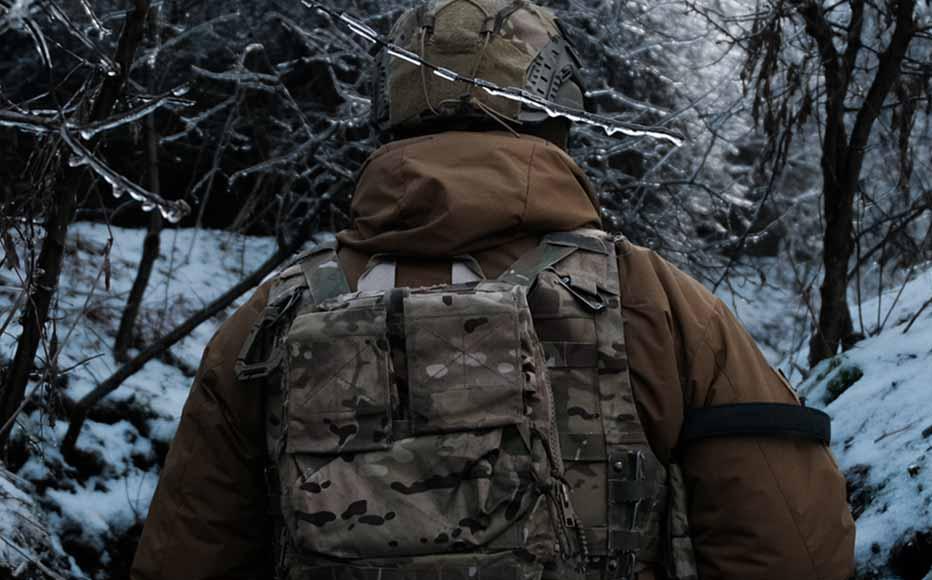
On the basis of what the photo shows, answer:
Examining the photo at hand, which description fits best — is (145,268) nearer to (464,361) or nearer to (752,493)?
(464,361)

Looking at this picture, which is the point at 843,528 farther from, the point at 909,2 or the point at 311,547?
the point at 909,2

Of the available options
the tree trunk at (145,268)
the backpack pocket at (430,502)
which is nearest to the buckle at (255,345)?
the backpack pocket at (430,502)

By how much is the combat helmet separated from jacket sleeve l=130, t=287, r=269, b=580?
1.74ft

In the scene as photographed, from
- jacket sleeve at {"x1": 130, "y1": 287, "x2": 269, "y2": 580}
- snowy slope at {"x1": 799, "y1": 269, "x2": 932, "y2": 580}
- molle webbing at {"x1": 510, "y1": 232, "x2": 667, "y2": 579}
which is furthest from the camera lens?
snowy slope at {"x1": 799, "y1": 269, "x2": 932, "y2": 580}

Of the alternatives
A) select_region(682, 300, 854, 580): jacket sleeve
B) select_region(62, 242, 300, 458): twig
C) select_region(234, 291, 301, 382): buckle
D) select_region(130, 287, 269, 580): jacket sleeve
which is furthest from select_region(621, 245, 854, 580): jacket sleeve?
select_region(62, 242, 300, 458): twig

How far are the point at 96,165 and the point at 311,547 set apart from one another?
82 cm

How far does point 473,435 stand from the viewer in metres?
2.03

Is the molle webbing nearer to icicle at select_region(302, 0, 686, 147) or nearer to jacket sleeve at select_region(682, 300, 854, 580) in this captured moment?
jacket sleeve at select_region(682, 300, 854, 580)

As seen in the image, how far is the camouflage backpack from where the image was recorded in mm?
2006

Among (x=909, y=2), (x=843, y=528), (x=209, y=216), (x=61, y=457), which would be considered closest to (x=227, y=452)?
(x=843, y=528)

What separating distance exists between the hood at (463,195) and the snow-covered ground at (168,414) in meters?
0.78

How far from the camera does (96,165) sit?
5.06 feet

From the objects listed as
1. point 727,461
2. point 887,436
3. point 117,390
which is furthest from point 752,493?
point 117,390

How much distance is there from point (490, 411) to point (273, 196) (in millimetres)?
4778
